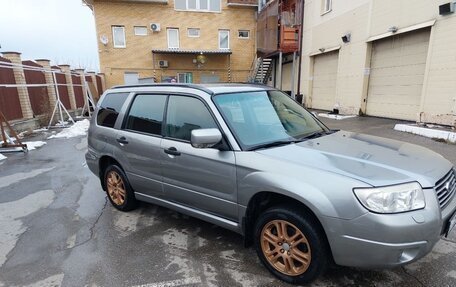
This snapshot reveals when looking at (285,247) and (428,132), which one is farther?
(428,132)

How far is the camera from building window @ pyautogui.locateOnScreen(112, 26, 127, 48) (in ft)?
77.3

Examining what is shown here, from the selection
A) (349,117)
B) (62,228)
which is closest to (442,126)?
(349,117)

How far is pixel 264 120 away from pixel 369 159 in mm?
1113

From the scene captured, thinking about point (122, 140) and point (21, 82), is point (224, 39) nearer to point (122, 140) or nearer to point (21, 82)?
point (21, 82)

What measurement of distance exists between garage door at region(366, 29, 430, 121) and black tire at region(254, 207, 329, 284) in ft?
31.3

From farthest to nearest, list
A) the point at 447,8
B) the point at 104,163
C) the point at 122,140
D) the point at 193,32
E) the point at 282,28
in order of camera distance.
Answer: the point at 193,32 < the point at 282,28 < the point at 447,8 < the point at 104,163 < the point at 122,140

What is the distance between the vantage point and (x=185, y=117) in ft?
11.0

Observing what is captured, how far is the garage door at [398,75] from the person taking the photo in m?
9.87

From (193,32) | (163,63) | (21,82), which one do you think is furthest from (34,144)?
(193,32)

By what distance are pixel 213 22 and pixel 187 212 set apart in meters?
23.9

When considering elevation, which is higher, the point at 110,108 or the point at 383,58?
A: the point at 383,58

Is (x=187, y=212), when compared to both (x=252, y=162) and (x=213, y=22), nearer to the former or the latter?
(x=252, y=162)

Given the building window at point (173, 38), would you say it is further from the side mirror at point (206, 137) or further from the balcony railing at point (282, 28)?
the side mirror at point (206, 137)

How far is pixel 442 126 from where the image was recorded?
28.9 ft
